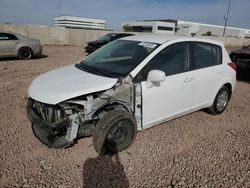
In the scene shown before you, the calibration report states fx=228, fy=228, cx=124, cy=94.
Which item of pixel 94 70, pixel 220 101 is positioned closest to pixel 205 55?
pixel 220 101

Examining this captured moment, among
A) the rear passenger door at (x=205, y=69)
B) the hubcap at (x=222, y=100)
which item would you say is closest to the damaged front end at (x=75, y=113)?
the rear passenger door at (x=205, y=69)

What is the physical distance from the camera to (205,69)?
427 centimetres

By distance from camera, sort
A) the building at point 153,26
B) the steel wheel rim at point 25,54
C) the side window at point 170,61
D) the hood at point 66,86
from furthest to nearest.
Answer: the building at point 153,26 → the steel wheel rim at point 25,54 → the side window at point 170,61 → the hood at point 66,86

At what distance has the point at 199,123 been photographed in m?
4.57

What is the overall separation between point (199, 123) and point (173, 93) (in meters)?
1.24

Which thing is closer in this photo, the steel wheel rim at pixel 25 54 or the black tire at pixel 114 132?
the black tire at pixel 114 132

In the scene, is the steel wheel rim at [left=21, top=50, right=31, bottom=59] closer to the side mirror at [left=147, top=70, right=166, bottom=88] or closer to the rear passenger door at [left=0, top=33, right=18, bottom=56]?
the rear passenger door at [left=0, top=33, right=18, bottom=56]

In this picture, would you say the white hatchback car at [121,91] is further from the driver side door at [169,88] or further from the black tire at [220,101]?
the black tire at [220,101]

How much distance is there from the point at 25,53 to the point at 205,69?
10.1m

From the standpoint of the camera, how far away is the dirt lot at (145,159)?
287cm

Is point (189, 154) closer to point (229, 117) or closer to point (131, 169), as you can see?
point (131, 169)

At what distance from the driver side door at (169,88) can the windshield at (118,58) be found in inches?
8.3

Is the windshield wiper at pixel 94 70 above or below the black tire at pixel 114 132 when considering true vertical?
above

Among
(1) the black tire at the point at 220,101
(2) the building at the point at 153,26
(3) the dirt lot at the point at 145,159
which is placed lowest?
(3) the dirt lot at the point at 145,159
